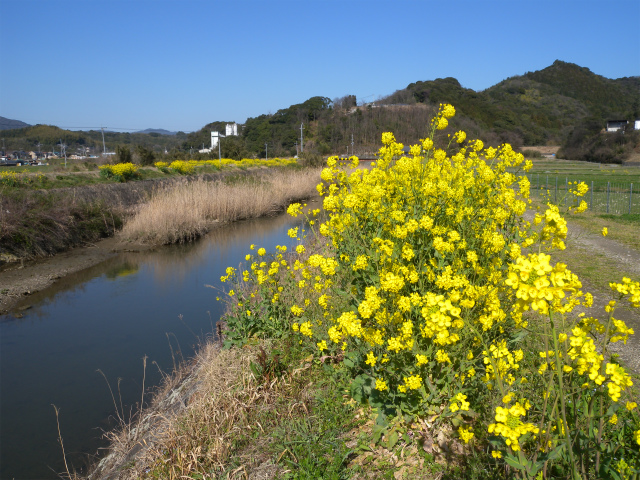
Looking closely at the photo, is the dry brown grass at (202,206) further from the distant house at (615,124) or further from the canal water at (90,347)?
the distant house at (615,124)

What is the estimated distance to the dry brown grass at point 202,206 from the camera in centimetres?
1412

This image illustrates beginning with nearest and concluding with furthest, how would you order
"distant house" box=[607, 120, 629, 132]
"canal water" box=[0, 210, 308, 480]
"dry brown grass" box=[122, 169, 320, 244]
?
"canal water" box=[0, 210, 308, 480] < "dry brown grass" box=[122, 169, 320, 244] < "distant house" box=[607, 120, 629, 132]

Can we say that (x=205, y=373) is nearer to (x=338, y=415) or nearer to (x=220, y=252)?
(x=338, y=415)

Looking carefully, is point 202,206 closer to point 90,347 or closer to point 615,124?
point 90,347

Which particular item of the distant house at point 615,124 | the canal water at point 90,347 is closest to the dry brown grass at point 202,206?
the canal water at point 90,347

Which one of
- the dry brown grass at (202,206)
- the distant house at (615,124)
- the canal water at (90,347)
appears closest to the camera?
Answer: the canal water at (90,347)

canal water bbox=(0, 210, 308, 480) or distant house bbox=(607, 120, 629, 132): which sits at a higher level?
distant house bbox=(607, 120, 629, 132)

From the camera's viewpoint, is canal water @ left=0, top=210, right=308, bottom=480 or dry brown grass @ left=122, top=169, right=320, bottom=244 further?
dry brown grass @ left=122, top=169, right=320, bottom=244

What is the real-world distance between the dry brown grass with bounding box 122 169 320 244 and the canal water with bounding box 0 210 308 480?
2039mm

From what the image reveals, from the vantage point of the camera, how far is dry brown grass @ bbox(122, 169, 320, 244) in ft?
46.3

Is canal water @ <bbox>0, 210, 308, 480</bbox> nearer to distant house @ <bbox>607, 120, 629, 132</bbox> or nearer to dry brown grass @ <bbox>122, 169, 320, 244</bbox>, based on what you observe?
dry brown grass @ <bbox>122, 169, 320, 244</bbox>

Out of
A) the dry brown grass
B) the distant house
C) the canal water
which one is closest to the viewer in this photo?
the canal water

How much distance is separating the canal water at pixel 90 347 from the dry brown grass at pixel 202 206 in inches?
80.3

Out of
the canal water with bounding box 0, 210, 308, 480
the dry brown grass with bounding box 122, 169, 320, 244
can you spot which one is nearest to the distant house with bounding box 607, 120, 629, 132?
the dry brown grass with bounding box 122, 169, 320, 244
